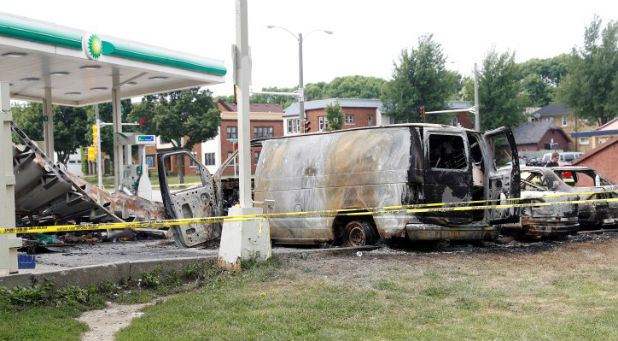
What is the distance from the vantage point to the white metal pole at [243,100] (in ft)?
32.1

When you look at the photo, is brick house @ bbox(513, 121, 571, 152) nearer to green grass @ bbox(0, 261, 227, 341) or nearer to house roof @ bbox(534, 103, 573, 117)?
Answer: house roof @ bbox(534, 103, 573, 117)

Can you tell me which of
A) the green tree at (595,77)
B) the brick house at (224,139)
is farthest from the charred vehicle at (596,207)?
the brick house at (224,139)

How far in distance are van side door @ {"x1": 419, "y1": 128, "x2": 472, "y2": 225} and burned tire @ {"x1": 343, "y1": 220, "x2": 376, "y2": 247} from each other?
101 centimetres

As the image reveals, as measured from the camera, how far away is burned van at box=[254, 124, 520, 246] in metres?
11.0

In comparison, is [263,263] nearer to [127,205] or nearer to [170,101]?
[127,205]

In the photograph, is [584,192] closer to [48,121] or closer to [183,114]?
[48,121]

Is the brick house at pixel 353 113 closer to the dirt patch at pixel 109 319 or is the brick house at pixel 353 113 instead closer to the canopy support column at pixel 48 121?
the canopy support column at pixel 48 121

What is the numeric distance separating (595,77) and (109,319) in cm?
5966

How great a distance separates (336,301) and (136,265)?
9.68 ft

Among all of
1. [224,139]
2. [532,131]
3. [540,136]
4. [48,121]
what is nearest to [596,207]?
[48,121]

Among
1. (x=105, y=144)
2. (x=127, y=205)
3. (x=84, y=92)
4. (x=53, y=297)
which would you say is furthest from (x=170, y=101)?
(x=53, y=297)

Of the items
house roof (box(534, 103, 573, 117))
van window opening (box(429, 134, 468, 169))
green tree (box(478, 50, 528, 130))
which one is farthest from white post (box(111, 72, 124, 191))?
house roof (box(534, 103, 573, 117))

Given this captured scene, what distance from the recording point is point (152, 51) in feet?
62.3

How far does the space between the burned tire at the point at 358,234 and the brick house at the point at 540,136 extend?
71.3 m
